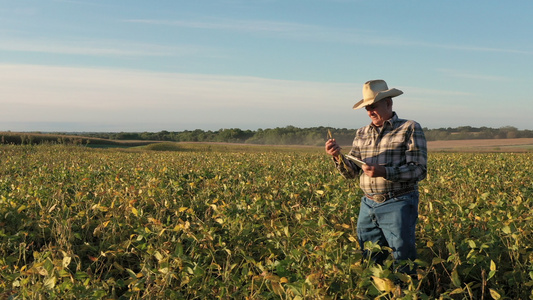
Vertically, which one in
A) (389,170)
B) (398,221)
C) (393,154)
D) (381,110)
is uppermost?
(381,110)

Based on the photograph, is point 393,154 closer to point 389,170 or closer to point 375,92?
point 389,170

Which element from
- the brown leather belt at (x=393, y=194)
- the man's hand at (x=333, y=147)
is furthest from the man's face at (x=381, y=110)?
the brown leather belt at (x=393, y=194)

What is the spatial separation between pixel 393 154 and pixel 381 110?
1.27ft

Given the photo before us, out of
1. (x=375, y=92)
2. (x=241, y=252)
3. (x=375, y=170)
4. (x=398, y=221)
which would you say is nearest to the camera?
(x=375, y=170)

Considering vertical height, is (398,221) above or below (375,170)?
below

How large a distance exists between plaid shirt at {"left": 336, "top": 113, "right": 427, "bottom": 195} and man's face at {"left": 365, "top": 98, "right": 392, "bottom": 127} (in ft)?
0.16

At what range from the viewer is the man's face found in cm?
351

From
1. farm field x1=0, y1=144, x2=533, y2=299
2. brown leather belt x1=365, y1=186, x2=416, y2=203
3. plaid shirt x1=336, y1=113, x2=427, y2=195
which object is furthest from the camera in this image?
brown leather belt x1=365, y1=186, x2=416, y2=203

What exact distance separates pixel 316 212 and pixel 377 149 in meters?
2.23

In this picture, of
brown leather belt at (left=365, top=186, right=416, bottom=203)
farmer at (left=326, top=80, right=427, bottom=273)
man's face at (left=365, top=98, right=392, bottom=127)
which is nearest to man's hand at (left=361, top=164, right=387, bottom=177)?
farmer at (left=326, top=80, right=427, bottom=273)

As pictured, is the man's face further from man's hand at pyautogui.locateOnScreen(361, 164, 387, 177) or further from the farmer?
man's hand at pyautogui.locateOnScreen(361, 164, 387, 177)

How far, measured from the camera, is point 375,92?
137 inches

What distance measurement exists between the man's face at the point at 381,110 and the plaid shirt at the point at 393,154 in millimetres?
49

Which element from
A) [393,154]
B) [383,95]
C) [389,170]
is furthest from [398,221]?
[383,95]
